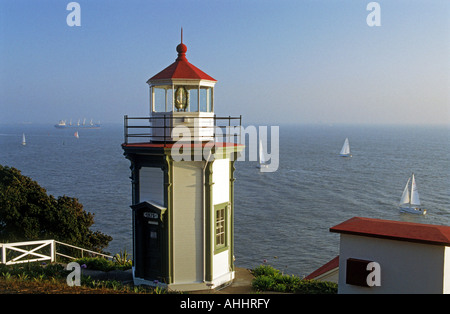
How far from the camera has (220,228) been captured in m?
13.9

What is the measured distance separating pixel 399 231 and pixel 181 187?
6.16 metres

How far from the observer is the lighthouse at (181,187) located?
42.8 feet

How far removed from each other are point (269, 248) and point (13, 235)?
20282mm

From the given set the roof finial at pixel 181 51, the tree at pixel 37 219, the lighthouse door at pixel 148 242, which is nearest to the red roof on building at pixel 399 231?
the lighthouse door at pixel 148 242

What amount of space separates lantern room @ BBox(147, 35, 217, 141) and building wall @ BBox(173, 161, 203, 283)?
3.66 ft

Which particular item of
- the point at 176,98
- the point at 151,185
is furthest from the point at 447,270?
the point at 176,98

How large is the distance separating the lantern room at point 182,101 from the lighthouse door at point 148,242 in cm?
232

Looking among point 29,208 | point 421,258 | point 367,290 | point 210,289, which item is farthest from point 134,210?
point 29,208

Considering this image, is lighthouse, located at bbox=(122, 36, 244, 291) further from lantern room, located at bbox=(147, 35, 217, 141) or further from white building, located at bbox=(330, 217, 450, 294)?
white building, located at bbox=(330, 217, 450, 294)

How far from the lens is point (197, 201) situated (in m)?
13.2

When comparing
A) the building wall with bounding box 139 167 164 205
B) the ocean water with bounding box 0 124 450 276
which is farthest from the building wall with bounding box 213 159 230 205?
the ocean water with bounding box 0 124 450 276

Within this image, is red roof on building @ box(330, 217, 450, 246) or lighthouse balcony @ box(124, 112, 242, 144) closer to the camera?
red roof on building @ box(330, 217, 450, 246)

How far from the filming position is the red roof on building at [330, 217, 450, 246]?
30.3ft
